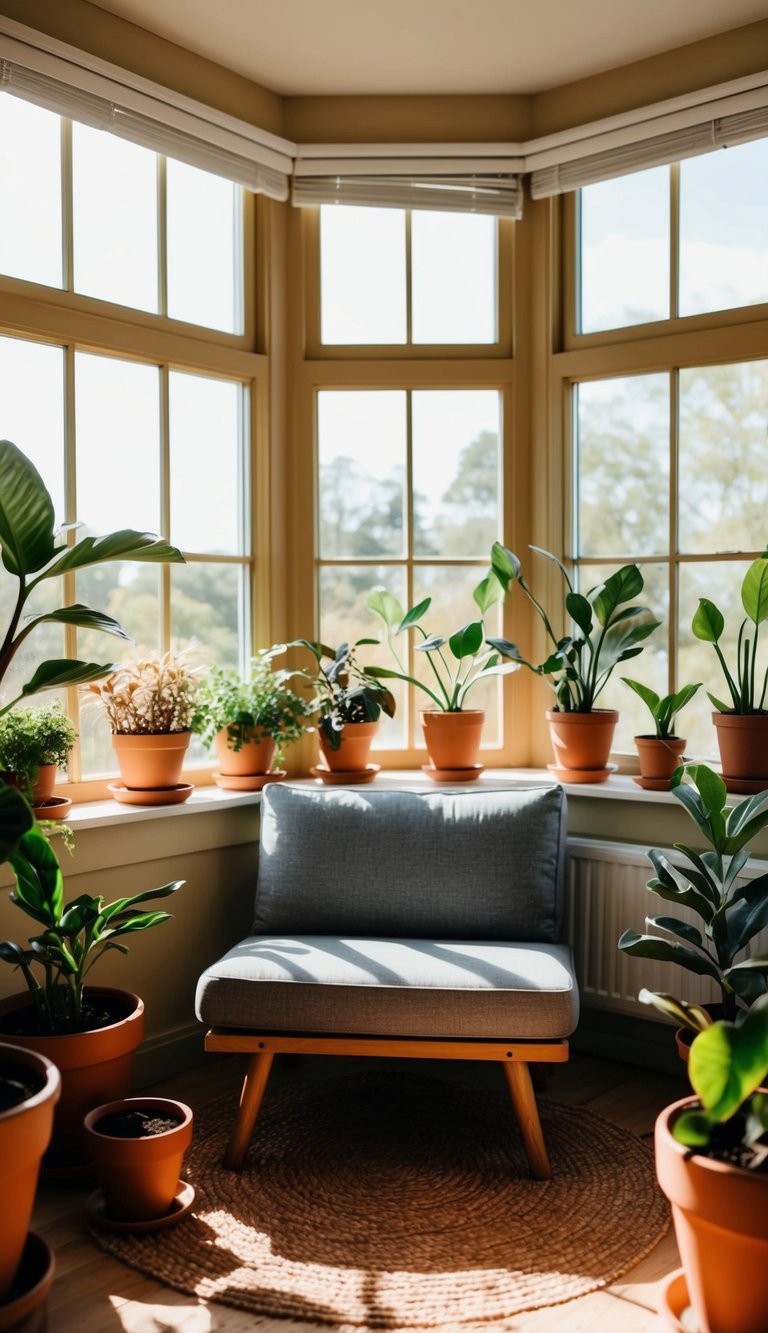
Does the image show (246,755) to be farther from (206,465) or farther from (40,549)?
(40,549)

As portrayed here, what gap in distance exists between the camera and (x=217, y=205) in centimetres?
356

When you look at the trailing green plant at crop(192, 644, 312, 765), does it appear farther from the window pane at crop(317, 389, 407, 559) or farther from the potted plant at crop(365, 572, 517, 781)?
the window pane at crop(317, 389, 407, 559)

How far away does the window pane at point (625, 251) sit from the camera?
136 inches

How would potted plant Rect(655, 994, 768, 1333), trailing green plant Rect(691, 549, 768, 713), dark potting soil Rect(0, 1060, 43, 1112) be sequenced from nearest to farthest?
1. potted plant Rect(655, 994, 768, 1333)
2. dark potting soil Rect(0, 1060, 43, 1112)
3. trailing green plant Rect(691, 549, 768, 713)

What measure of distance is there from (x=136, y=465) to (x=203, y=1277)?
2.18 m

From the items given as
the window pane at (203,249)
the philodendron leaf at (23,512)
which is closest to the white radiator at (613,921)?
the philodendron leaf at (23,512)

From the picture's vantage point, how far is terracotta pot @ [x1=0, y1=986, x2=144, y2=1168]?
2527 millimetres

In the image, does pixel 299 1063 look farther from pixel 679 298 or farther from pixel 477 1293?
pixel 679 298

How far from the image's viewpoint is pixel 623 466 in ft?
11.8

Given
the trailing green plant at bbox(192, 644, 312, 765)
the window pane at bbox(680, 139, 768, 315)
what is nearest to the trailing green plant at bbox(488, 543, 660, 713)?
the trailing green plant at bbox(192, 644, 312, 765)

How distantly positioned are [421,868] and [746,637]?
3.91ft

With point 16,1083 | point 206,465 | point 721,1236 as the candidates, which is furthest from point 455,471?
point 721,1236

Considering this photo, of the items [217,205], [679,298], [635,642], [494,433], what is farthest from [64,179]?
[635,642]

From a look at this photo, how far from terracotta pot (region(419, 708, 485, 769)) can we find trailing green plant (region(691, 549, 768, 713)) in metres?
0.74
